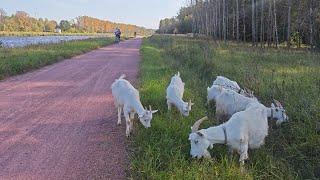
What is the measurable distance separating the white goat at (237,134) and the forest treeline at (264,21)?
74.0 feet

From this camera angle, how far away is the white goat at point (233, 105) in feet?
28.5

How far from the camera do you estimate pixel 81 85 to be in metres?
14.4

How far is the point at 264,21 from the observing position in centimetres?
4744

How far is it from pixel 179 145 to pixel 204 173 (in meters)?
1.34

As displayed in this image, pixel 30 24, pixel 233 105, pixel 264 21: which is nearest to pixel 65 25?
pixel 30 24

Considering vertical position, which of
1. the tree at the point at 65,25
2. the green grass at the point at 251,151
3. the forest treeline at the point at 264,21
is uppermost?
the tree at the point at 65,25

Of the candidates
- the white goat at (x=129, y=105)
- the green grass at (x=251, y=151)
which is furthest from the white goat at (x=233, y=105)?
the white goat at (x=129, y=105)

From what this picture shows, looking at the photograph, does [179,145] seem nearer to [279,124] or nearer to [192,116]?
[192,116]

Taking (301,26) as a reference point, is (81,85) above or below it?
below

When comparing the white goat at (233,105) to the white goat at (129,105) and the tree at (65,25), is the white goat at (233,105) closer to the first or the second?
the white goat at (129,105)

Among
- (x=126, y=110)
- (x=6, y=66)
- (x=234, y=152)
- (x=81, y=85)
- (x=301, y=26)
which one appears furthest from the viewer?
(x=301, y=26)

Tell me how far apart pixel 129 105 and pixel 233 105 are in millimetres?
2404

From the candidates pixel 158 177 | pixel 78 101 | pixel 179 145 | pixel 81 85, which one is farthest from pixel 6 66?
A: pixel 158 177

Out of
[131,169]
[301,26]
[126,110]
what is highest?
[301,26]
